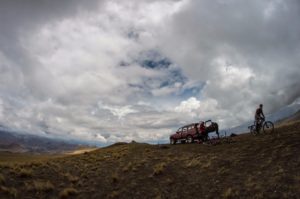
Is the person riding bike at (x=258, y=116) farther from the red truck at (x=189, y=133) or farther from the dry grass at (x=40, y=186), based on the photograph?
the dry grass at (x=40, y=186)

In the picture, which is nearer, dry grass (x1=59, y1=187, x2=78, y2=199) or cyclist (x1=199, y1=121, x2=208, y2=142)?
dry grass (x1=59, y1=187, x2=78, y2=199)

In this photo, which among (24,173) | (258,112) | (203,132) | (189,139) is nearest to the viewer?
(24,173)

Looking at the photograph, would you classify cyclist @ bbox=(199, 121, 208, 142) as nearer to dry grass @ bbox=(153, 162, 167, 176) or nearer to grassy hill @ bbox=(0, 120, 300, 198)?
grassy hill @ bbox=(0, 120, 300, 198)

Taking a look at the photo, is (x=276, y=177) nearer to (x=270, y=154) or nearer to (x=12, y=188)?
(x=270, y=154)

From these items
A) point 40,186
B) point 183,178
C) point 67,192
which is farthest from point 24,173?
point 183,178

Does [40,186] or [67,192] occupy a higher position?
[40,186]

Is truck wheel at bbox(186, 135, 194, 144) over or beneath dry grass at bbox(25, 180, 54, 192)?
over

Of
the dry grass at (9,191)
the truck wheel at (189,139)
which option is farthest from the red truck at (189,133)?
the dry grass at (9,191)

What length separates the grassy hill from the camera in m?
15.9

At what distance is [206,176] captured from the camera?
62.4ft

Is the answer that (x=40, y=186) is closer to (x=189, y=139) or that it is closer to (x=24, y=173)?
(x=24, y=173)

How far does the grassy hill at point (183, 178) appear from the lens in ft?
52.0

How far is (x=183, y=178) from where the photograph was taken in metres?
19.4

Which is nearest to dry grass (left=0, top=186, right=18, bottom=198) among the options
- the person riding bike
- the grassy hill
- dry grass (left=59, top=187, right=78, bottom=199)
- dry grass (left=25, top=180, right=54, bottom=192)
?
the grassy hill
